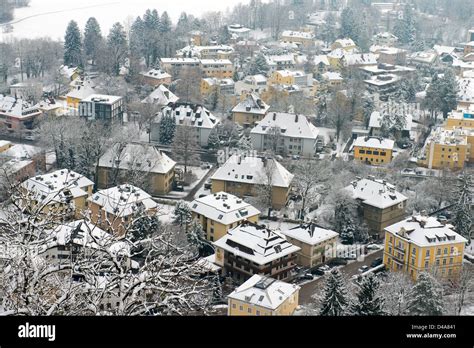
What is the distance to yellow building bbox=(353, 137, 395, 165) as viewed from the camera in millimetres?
16781

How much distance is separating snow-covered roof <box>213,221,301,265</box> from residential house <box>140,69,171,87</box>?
A: 40.5 feet

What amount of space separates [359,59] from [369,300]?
62.6 feet

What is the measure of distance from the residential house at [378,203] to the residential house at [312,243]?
4.46 ft

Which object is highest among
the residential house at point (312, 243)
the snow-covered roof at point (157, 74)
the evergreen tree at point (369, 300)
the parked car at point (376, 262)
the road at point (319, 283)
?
the snow-covered roof at point (157, 74)

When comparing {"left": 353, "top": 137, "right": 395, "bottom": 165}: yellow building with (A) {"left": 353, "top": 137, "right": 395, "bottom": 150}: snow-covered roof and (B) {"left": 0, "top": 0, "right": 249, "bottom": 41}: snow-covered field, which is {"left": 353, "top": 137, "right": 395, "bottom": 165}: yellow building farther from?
(B) {"left": 0, "top": 0, "right": 249, "bottom": 41}: snow-covered field

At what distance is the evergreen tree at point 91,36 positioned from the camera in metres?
25.6

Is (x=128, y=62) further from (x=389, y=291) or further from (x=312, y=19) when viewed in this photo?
(x=389, y=291)

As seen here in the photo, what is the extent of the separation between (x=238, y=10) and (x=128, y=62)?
10026 millimetres

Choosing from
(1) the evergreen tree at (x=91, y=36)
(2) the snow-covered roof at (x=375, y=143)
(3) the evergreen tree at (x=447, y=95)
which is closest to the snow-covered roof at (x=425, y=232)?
(2) the snow-covered roof at (x=375, y=143)

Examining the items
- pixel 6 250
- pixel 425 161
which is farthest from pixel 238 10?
pixel 6 250

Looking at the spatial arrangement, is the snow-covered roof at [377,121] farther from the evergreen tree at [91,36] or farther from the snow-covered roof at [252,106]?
the evergreen tree at [91,36]

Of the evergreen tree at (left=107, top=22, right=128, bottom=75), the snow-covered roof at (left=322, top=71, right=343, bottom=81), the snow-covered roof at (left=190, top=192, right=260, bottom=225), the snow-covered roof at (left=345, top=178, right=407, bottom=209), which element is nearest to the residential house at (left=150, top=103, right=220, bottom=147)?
the snow-covered roof at (left=190, top=192, right=260, bottom=225)

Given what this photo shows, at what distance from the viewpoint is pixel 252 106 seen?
63.8 feet

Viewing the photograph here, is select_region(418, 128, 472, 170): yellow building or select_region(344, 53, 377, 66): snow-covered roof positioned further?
select_region(344, 53, 377, 66): snow-covered roof
